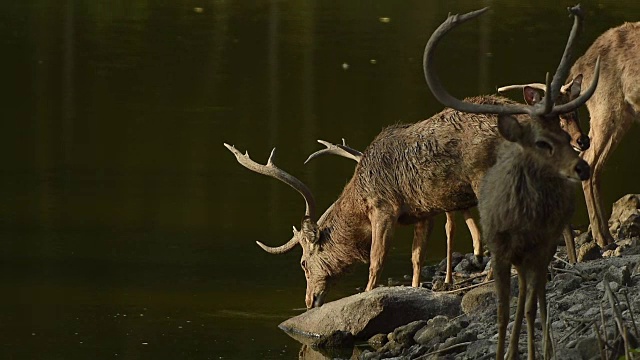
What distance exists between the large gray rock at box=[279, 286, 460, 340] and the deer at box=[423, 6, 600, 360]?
120 inches

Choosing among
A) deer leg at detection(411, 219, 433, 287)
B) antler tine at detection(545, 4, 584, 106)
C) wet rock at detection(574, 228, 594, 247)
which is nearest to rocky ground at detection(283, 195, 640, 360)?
deer leg at detection(411, 219, 433, 287)

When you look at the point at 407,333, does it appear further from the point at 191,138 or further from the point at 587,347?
the point at 191,138

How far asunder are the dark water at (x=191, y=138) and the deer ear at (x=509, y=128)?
382cm

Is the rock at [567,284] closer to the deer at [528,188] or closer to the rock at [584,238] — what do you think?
the deer at [528,188]

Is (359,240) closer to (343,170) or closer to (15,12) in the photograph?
(343,170)

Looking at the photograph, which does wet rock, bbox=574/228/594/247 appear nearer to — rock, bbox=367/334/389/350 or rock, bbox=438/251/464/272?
rock, bbox=438/251/464/272

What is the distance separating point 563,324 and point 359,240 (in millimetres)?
3203

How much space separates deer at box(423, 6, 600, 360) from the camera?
28.7ft

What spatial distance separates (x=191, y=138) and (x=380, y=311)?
414 inches

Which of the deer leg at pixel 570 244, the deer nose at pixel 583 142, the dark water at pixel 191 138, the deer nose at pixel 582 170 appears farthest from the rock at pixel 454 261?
the deer nose at pixel 582 170

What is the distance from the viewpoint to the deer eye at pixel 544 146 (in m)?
8.73

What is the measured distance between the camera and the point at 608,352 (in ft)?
31.2

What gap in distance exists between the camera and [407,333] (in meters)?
11.9

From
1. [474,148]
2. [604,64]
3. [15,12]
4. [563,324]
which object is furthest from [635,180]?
[15,12]
